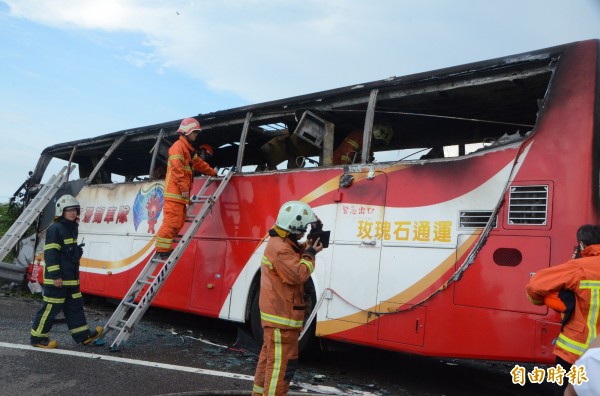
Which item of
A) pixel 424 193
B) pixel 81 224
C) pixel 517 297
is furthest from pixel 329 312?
pixel 81 224

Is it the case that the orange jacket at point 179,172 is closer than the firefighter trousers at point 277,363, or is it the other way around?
the firefighter trousers at point 277,363

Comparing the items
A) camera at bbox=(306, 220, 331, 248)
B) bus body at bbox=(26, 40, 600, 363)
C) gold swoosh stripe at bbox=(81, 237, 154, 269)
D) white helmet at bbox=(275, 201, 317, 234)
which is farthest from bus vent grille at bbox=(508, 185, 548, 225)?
gold swoosh stripe at bbox=(81, 237, 154, 269)

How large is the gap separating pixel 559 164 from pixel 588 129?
342mm

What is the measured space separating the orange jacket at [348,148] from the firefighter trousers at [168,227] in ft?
6.82

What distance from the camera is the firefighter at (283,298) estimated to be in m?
3.61

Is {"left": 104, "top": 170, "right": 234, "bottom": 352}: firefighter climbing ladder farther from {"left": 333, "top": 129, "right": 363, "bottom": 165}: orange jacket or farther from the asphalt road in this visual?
{"left": 333, "top": 129, "right": 363, "bottom": 165}: orange jacket

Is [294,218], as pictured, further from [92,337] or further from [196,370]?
[92,337]

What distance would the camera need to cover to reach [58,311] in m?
5.97

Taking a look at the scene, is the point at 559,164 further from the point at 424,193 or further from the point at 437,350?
the point at 437,350

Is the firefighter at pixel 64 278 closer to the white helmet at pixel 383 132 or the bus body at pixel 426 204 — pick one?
the bus body at pixel 426 204

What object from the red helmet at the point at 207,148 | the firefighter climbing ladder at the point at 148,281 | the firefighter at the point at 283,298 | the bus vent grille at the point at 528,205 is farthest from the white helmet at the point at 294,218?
the red helmet at the point at 207,148

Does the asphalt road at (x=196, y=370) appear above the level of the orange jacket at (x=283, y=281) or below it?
below

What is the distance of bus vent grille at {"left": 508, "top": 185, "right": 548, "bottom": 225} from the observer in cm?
429

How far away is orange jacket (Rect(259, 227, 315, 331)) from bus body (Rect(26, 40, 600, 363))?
1.51m
